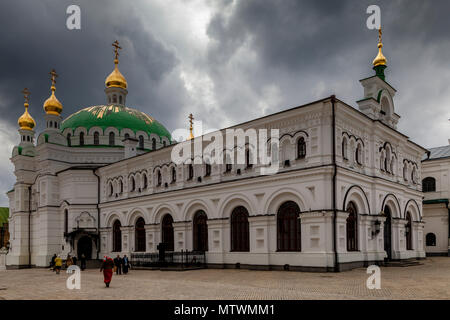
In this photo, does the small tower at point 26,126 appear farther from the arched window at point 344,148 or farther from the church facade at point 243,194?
the arched window at point 344,148

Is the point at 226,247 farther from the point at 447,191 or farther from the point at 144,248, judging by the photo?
the point at 447,191

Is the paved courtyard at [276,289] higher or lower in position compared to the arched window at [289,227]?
lower

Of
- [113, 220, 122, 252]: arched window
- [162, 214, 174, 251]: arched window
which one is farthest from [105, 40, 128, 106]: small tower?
[162, 214, 174, 251]: arched window

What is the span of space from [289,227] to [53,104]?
90.7 feet

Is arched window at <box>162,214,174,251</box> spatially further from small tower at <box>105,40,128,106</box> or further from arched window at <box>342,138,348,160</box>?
small tower at <box>105,40,128,106</box>

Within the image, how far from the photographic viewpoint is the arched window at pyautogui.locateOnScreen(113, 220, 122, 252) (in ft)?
118

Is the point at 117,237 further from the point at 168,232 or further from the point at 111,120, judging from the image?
the point at 111,120

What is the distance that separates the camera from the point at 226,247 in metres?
26.5

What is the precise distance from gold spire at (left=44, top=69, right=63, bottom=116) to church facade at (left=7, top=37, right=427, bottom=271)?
9 cm

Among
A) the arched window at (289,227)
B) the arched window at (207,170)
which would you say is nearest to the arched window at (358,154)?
the arched window at (289,227)

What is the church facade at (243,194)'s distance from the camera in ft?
73.8

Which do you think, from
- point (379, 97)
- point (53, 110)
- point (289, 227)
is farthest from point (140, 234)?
point (379, 97)

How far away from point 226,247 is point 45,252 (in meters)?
19.7

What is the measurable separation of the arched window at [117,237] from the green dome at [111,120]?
10697mm
